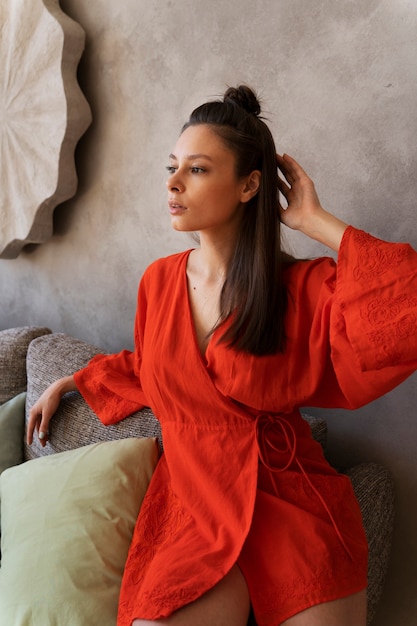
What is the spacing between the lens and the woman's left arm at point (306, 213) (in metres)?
1.21

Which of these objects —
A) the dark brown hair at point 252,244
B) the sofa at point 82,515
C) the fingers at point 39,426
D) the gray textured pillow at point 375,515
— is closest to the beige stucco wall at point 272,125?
the gray textured pillow at point 375,515

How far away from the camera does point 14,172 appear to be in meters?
2.34

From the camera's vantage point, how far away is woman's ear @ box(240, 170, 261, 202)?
131 cm

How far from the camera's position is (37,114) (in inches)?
86.8

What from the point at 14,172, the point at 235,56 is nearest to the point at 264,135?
the point at 235,56

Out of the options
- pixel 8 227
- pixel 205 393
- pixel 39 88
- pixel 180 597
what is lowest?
pixel 180 597

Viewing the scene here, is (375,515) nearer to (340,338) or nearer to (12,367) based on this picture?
(340,338)

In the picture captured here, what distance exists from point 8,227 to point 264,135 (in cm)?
146

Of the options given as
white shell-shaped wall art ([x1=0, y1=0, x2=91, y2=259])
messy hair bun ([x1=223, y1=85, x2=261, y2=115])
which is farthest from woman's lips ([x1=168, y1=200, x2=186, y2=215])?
white shell-shaped wall art ([x1=0, y1=0, x2=91, y2=259])

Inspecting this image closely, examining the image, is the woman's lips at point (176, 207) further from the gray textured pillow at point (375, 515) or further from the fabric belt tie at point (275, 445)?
the gray textured pillow at point (375, 515)

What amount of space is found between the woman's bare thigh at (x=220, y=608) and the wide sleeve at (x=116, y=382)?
567 mm

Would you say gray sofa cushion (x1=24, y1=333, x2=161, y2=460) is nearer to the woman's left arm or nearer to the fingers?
the fingers

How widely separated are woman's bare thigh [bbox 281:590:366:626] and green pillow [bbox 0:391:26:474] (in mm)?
1121

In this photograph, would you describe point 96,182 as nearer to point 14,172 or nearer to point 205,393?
point 14,172
